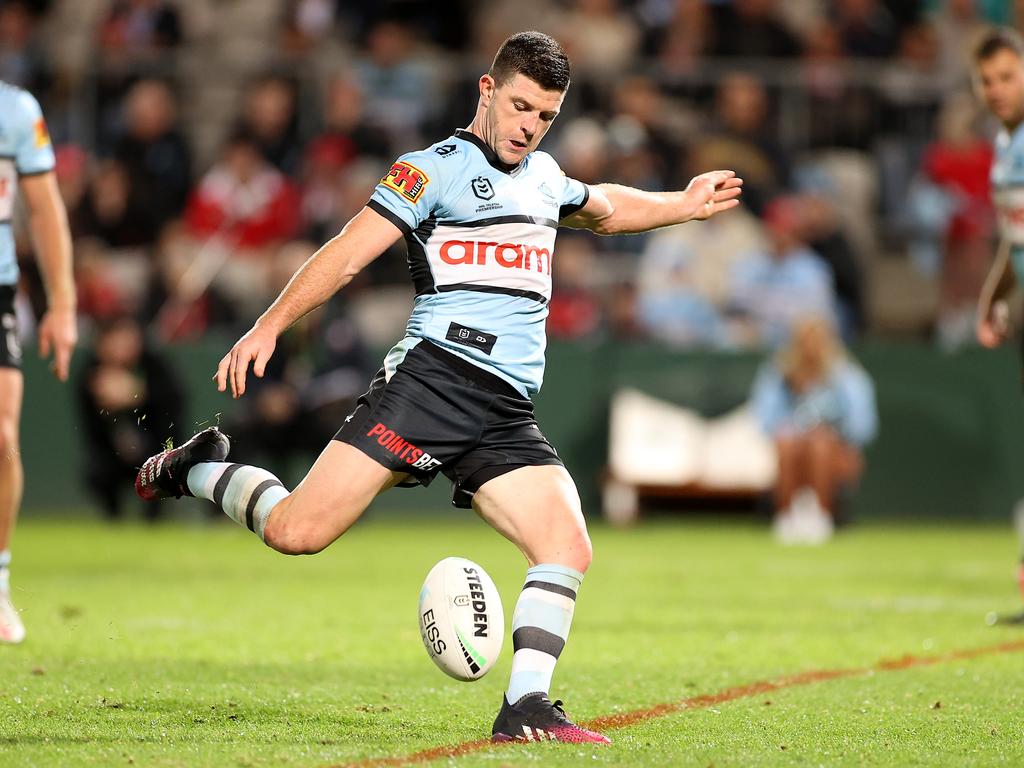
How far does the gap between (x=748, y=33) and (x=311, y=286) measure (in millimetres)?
14498

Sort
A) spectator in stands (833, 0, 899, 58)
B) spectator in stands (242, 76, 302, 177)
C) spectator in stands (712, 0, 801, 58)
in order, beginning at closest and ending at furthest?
spectator in stands (242, 76, 302, 177) → spectator in stands (712, 0, 801, 58) → spectator in stands (833, 0, 899, 58)

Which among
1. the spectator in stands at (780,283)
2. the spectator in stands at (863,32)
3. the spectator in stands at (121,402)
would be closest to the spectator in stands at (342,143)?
the spectator in stands at (121,402)

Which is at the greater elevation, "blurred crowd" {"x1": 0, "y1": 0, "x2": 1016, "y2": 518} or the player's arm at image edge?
the player's arm at image edge

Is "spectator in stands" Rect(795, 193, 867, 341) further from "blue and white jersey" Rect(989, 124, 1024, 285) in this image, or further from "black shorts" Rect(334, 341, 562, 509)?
"black shorts" Rect(334, 341, 562, 509)

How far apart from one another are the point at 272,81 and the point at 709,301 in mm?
5241

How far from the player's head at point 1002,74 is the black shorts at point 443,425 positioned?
3997mm

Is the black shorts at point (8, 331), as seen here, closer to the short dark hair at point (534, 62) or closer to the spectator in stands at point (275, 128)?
the short dark hair at point (534, 62)

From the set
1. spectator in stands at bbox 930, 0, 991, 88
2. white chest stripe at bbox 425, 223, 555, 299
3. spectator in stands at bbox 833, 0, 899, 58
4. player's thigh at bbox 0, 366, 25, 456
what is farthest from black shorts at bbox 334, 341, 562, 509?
spectator in stands at bbox 833, 0, 899, 58

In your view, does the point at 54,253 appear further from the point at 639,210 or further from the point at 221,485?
the point at 639,210

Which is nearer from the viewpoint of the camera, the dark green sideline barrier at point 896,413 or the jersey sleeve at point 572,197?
the jersey sleeve at point 572,197

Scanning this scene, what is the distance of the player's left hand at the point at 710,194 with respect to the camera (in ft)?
20.1

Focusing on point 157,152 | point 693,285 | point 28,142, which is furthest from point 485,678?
point 157,152

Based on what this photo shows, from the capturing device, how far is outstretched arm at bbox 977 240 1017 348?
8922 mm

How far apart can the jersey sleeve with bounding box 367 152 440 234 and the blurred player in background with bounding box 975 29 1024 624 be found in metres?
Answer: 4.10
